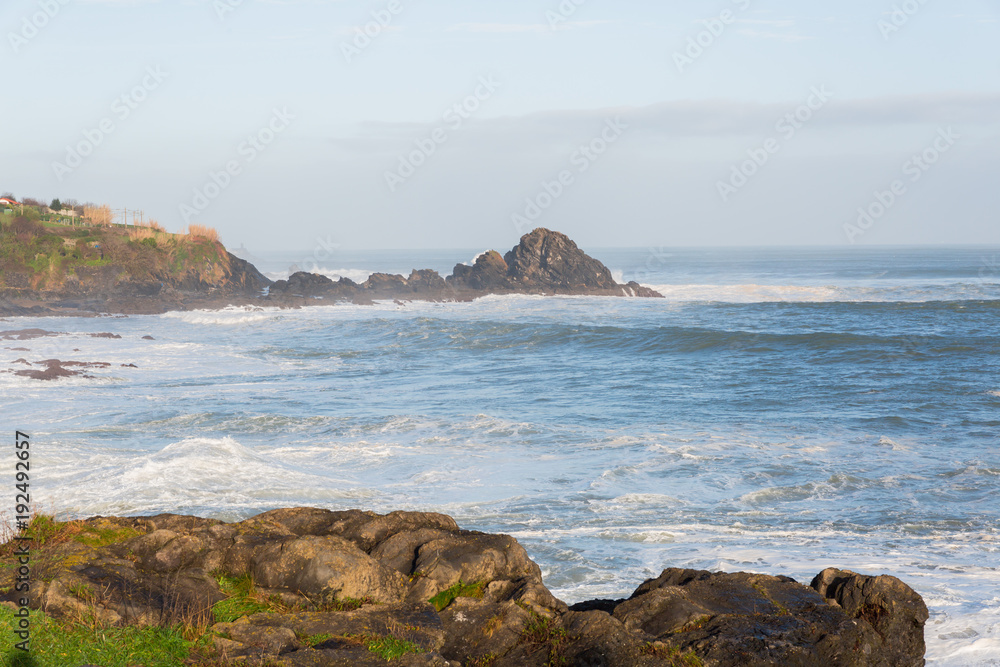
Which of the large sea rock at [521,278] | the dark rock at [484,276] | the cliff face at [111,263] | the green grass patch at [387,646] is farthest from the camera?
the dark rock at [484,276]

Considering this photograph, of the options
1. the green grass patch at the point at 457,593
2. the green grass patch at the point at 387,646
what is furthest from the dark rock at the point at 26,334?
the green grass patch at the point at 387,646

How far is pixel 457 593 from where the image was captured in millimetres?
5934

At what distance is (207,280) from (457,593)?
1831 inches

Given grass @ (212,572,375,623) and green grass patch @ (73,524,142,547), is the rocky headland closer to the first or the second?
green grass patch @ (73,524,142,547)

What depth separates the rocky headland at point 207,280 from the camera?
42344 mm

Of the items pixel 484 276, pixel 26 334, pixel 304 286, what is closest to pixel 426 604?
pixel 26 334

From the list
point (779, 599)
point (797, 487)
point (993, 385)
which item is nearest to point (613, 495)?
point (797, 487)

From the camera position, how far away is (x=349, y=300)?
50.2 meters

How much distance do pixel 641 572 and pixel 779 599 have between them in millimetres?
2593

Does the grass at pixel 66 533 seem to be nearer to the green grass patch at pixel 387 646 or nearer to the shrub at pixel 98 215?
the green grass patch at pixel 387 646

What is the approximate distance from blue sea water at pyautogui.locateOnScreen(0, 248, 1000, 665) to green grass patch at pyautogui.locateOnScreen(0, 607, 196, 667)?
406cm

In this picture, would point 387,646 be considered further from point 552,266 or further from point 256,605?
point 552,266

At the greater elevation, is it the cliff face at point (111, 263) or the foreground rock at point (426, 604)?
the cliff face at point (111, 263)

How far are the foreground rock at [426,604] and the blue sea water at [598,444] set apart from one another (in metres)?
1.31
